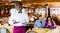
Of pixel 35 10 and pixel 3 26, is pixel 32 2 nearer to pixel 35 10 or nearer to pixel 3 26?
pixel 35 10

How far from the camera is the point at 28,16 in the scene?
1705 millimetres

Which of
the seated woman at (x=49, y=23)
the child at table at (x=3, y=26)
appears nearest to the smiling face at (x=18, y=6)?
the child at table at (x=3, y=26)

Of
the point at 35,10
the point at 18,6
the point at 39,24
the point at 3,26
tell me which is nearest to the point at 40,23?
the point at 39,24

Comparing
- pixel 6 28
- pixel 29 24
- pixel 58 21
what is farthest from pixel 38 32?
pixel 6 28

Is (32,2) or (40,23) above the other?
(32,2)

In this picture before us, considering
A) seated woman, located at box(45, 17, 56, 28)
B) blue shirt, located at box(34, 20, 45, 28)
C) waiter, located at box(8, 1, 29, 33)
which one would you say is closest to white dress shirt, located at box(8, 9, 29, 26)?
waiter, located at box(8, 1, 29, 33)

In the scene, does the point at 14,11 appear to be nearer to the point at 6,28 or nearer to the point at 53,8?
the point at 6,28

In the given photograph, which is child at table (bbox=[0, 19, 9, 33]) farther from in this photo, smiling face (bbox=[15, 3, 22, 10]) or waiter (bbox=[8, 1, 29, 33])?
smiling face (bbox=[15, 3, 22, 10])

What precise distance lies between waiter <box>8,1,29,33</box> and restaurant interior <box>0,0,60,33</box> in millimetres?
40

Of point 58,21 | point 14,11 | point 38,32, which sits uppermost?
point 14,11

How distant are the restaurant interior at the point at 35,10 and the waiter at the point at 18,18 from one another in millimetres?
40

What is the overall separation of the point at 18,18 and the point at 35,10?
0.68ft

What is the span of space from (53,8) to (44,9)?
10 centimetres

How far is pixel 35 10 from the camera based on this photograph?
1697mm
